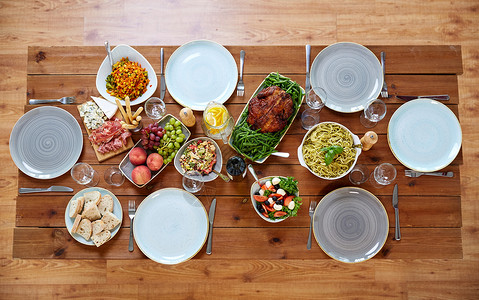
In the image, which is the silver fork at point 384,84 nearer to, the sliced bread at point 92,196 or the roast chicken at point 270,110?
the roast chicken at point 270,110

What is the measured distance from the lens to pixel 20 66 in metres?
3.56

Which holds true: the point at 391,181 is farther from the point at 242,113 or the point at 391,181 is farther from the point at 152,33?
the point at 152,33

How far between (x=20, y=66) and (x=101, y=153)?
2058 mm

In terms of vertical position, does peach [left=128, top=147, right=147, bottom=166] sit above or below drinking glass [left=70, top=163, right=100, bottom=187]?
above

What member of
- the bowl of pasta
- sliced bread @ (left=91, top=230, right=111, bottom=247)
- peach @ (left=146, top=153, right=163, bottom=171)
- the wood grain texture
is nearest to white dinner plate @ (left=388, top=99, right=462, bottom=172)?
the bowl of pasta

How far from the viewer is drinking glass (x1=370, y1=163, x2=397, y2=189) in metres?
2.24

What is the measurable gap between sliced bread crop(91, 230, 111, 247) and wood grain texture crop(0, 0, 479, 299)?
1150 mm

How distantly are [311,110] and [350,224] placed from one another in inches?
31.7

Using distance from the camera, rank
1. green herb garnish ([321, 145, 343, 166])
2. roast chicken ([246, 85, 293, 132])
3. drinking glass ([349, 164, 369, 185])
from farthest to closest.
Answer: drinking glass ([349, 164, 369, 185])
roast chicken ([246, 85, 293, 132])
green herb garnish ([321, 145, 343, 166])

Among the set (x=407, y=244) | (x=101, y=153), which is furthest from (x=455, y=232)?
(x=101, y=153)

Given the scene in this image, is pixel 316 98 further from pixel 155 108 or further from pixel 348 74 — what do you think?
pixel 155 108

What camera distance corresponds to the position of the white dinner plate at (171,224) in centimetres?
226

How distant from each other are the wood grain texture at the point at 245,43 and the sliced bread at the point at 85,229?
1154 mm

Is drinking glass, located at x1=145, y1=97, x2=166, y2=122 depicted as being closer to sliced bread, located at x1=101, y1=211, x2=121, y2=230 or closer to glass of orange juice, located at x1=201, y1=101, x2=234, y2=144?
glass of orange juice, located at x1=201, y1=101, x2=234, y2=144
